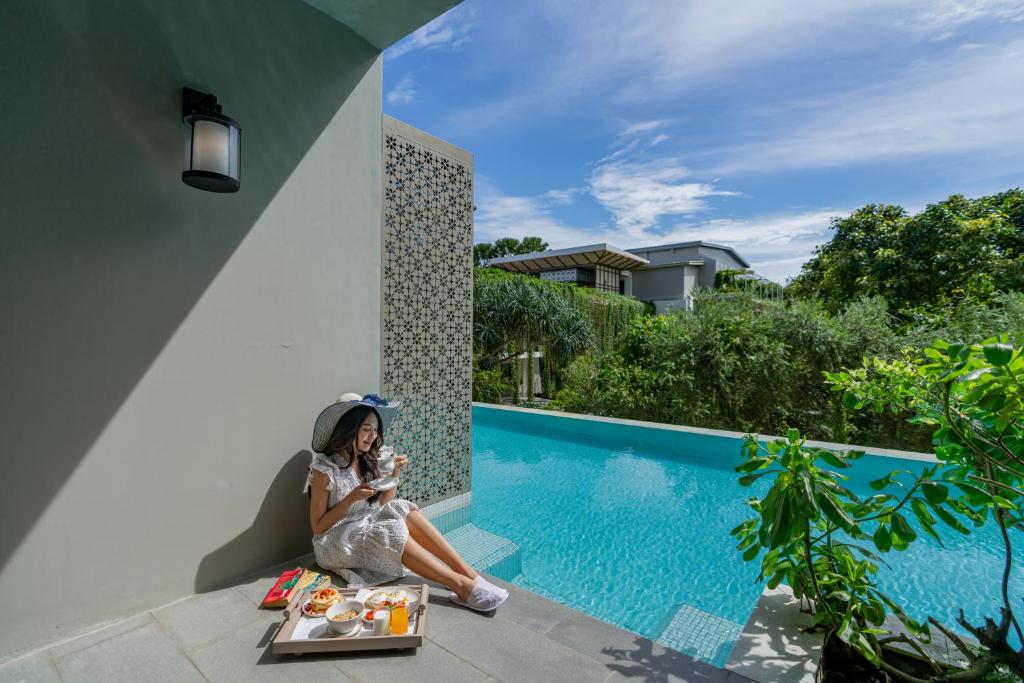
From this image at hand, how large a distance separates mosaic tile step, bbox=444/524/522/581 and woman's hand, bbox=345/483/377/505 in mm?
1103

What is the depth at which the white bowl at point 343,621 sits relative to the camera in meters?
1.82

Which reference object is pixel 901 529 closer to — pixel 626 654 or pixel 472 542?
pixel 626 654

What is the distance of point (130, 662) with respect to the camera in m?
1.75

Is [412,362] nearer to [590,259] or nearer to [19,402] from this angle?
[19,402]

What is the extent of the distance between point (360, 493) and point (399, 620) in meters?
0.64

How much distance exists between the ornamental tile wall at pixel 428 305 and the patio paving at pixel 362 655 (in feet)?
4.72

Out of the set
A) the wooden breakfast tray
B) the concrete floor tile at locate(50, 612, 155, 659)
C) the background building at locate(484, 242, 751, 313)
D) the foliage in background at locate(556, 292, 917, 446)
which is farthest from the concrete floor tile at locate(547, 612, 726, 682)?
the background building at locate(484, 242, 751, 313)

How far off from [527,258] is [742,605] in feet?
59.5

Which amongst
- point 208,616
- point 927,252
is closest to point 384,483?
point 208,616

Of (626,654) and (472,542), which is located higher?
(626,654)

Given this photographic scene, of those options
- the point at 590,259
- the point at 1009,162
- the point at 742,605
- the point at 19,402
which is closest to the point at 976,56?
the point at 742,605

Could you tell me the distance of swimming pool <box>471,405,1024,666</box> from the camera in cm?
295

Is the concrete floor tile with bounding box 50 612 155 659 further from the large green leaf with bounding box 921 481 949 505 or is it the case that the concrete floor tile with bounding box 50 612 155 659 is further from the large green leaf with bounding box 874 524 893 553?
the large green leaf with bounding box 921 481 949 505

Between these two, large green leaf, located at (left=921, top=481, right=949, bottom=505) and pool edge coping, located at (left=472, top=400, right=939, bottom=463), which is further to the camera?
pool edge coping, located at (left=472, top=400, right=939, bottom=463)
